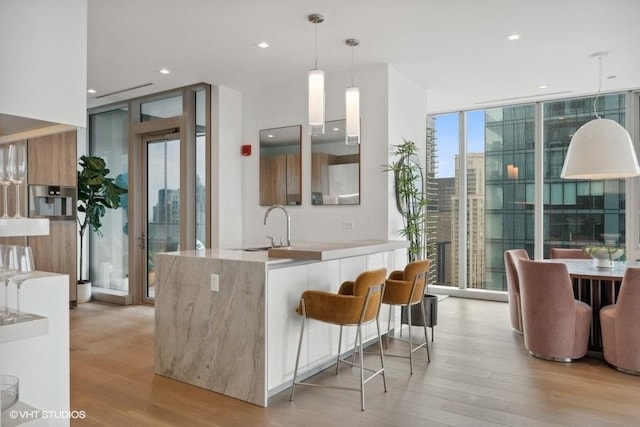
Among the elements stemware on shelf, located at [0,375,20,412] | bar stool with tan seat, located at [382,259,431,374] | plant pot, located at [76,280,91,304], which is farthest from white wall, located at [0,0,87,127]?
plant pot, located at [76,280,91,304]

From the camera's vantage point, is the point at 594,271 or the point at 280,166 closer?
the point at 594,271

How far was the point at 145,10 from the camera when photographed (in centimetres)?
366

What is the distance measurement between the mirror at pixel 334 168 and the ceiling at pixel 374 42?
761mm

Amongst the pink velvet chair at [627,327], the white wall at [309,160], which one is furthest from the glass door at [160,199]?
the pink velvet chair at [627,327]

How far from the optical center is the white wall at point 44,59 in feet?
6.15

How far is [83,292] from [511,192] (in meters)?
6.54

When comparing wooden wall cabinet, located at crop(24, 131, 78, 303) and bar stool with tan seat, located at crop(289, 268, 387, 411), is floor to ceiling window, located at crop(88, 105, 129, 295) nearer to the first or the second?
wooden wall cabinet, located at crop(24, 131, 78, 303)

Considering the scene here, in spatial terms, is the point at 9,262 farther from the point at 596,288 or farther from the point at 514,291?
the point at 514,291

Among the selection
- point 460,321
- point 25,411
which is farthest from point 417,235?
point 25,411

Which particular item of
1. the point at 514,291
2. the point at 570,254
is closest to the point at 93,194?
the point at 514,291

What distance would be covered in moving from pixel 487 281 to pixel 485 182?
155 cm

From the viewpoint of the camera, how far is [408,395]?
327 centimetres

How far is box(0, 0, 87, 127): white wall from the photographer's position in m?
1.88

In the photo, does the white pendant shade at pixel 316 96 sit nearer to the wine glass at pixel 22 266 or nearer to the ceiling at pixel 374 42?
the ceiling at pixel 374 42
